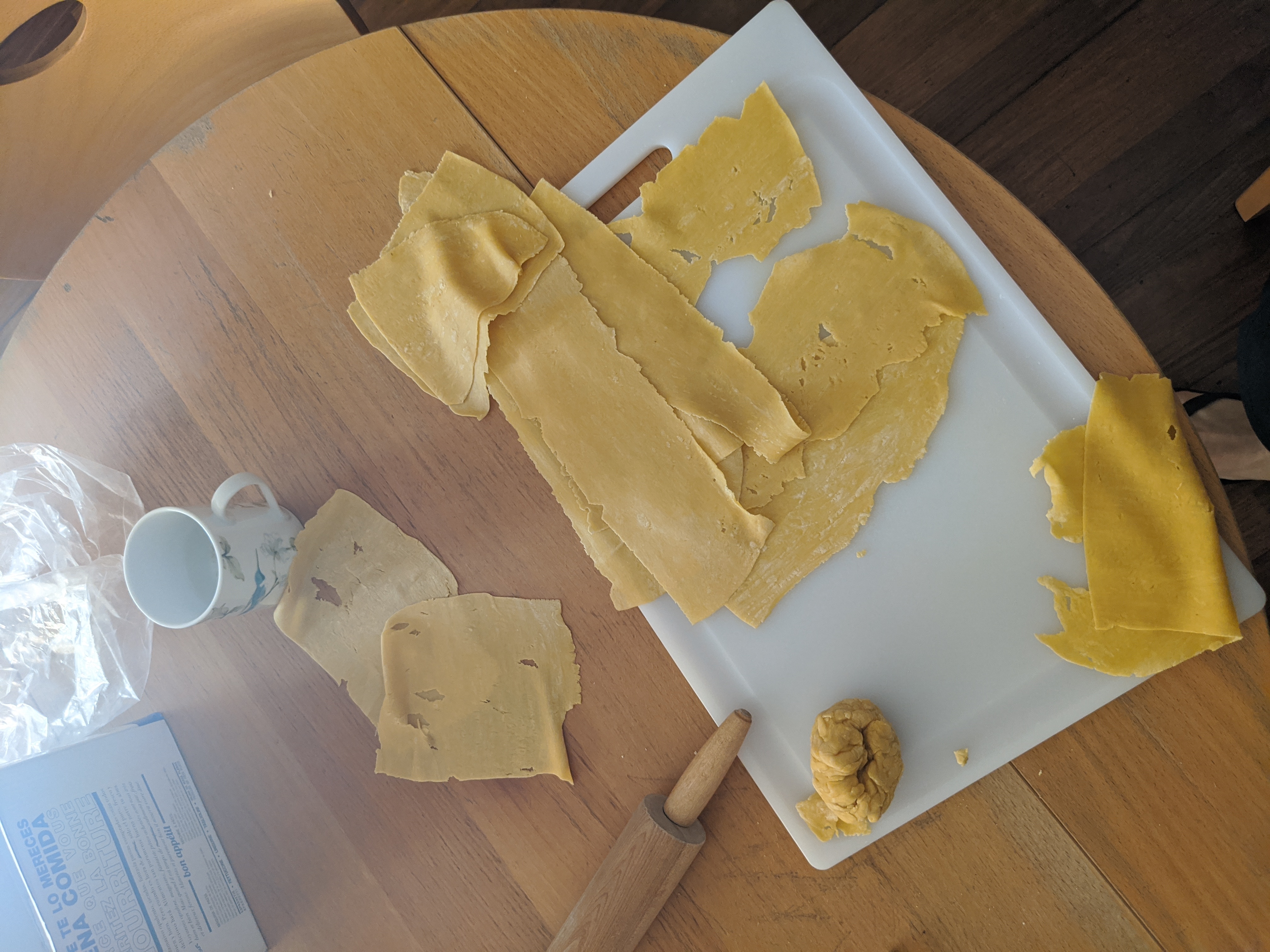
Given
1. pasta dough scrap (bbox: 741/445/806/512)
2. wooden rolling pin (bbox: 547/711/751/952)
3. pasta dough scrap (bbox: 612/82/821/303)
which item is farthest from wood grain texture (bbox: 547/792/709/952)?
pasta dough scrap (bbox: 612/82/821/303)

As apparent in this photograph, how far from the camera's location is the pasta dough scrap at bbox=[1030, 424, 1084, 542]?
0.77m

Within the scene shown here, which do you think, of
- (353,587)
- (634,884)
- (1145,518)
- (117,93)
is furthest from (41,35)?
(1145,518)

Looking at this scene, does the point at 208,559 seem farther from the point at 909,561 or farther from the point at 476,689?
the point at 909,561

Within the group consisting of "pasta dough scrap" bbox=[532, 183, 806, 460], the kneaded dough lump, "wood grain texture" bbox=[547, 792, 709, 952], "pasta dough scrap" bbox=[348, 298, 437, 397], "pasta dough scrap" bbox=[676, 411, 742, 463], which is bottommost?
the kneaded dough lump

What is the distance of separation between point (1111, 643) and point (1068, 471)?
0.60 ft

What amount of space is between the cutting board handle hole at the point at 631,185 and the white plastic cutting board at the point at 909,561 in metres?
0.02

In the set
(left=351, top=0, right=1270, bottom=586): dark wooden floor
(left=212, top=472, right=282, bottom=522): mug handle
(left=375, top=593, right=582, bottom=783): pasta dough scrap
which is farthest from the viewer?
(left=351, top=0, right=1270, bottom=586): dark wooden floor

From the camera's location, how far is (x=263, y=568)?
0.80m

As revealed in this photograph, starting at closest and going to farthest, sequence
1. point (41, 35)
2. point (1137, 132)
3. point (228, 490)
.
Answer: point (228, 490), point (1137, 132), point (41, 35)

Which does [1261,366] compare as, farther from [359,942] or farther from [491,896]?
[359,942]

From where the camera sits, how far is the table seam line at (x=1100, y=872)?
0.75 meters

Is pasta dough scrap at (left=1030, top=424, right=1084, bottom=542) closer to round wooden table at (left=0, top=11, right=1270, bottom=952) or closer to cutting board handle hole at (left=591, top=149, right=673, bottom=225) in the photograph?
round wooden table at (left=0, top=11, right=1270, bottom=952)

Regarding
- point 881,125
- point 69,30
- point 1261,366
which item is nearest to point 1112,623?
point 1261,366

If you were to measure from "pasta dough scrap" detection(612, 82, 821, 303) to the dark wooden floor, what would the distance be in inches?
28.1
